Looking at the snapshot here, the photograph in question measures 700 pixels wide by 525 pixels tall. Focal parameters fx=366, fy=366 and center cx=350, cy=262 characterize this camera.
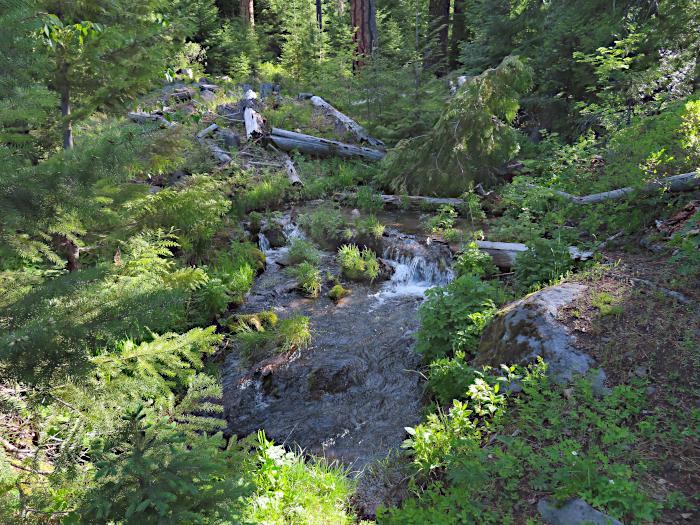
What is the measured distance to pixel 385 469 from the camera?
364 cm

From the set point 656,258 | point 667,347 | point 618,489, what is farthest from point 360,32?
point 618,489

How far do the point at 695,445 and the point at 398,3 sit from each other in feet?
88.1

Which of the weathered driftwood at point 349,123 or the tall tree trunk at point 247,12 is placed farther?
the tall tree trunk at point 247,12

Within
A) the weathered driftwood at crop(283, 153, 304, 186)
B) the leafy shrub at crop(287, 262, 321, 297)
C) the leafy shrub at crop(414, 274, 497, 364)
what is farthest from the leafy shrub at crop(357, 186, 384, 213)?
the leafy shrub at crop(414, 274, 497, 364)

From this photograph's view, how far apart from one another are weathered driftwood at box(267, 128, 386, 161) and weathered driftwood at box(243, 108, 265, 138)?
0.54m

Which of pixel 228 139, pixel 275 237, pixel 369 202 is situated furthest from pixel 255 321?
pixel 228 139

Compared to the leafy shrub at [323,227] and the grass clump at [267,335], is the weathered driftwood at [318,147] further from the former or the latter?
the grass clump at [267,335]

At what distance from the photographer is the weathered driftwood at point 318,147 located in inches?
524

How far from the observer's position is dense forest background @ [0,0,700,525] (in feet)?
6.14

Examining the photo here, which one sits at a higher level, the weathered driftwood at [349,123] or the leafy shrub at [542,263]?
the weathered driftwood at [349,123]

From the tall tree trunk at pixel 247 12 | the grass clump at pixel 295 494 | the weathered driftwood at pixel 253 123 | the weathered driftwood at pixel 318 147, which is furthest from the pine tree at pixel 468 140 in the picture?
the tall tree trunk at pixel 247 12

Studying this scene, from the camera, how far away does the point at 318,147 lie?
534 inches

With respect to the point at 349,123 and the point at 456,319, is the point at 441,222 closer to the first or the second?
the point at 456,319

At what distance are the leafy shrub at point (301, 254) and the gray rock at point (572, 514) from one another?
629cm
